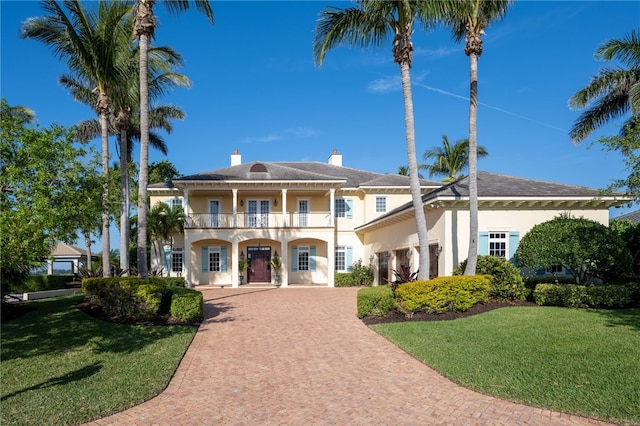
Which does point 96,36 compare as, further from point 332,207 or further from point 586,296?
point 586,296

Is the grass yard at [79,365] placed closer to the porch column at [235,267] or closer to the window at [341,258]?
the porch column at [235,267]

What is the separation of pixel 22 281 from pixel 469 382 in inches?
559

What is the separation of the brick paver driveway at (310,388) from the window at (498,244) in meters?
6.93

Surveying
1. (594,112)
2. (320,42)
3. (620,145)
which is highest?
(320,42)

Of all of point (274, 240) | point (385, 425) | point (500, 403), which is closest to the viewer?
point (385, 425)

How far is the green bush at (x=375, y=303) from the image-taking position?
506 inches

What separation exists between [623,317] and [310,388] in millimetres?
8933

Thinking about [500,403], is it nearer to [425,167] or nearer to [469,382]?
[469,382]

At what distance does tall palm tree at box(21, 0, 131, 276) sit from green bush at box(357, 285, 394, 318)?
9008mm

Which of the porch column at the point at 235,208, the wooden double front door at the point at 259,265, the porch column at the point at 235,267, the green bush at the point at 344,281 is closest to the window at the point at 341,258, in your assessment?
the green bush at the point at 344,281

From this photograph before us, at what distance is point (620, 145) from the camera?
33.4 ft

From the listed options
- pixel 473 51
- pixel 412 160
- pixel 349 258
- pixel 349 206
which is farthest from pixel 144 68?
pixel 349 258

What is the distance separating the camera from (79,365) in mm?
8125

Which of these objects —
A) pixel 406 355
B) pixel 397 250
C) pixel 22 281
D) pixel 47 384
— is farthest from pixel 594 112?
pixel 22 281
